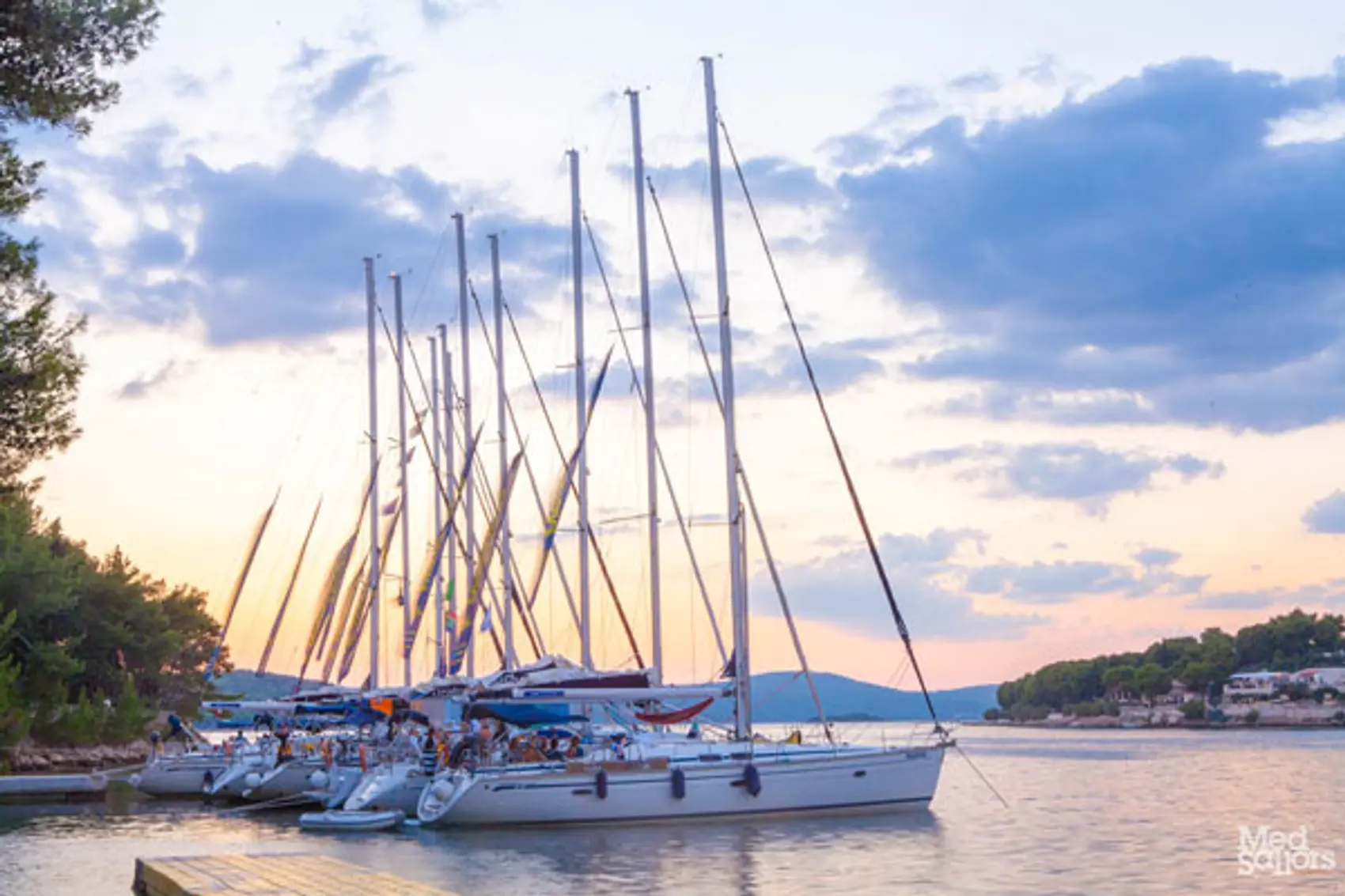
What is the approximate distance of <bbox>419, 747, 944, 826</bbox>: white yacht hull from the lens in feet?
127

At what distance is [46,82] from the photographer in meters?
18.8

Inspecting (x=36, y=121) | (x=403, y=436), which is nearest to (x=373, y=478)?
(x=403, y=436)

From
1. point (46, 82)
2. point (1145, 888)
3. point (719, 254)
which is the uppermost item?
point (719, 254)

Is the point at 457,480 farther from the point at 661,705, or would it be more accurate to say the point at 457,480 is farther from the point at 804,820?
the point at 804,820

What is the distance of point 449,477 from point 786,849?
29787 mm

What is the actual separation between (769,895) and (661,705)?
54.4ft

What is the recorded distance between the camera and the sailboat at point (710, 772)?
127 feet

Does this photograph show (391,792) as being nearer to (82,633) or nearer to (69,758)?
(69,758)

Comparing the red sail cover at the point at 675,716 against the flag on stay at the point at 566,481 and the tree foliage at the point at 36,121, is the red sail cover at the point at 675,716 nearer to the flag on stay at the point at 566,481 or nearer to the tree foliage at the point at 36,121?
the flag on stay at the point at 566,481

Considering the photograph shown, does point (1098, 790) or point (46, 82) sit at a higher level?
point (46, 82)

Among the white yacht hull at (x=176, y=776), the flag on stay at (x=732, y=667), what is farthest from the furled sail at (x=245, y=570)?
the flag on stay at (x=732, y=667)

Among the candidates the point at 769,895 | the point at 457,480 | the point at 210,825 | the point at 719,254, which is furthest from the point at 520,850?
the point at 457,480

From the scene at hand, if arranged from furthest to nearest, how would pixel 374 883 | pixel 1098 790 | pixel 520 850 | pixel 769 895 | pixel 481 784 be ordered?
pixel 1098 790, pixel 481 784, pixel 520 850, pixel 769 895, pixel 374 883
